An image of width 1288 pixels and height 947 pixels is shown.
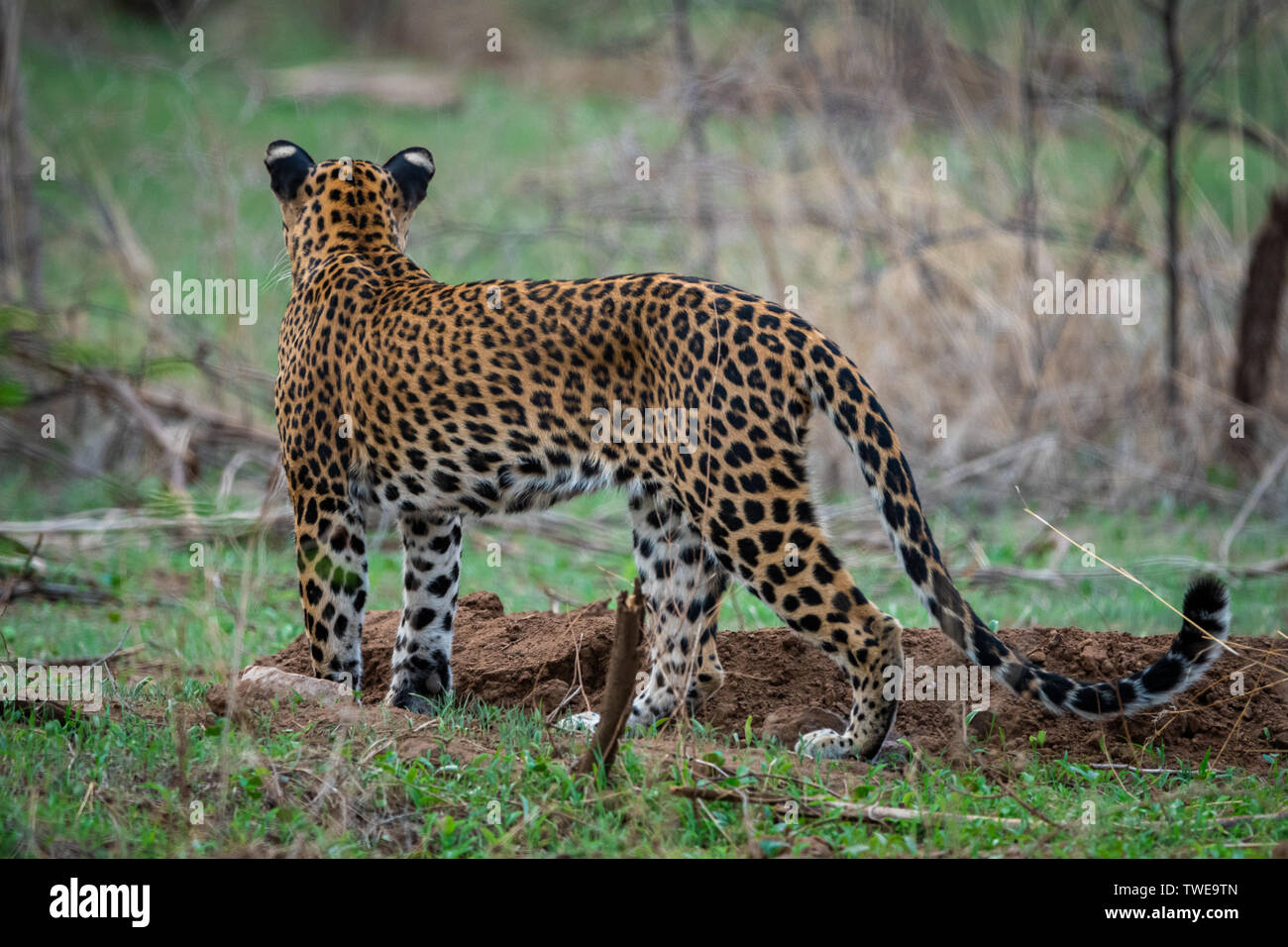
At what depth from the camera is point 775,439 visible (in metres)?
5.13

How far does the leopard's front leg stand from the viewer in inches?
247

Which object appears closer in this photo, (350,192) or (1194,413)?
(350,192)

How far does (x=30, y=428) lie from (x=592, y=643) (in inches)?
321

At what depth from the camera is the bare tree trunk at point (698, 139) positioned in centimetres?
1321

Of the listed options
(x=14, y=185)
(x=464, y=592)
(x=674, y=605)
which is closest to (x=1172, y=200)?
(x=464, y=592)

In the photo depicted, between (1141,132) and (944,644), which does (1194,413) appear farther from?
(944,644)

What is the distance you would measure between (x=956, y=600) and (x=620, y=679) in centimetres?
144

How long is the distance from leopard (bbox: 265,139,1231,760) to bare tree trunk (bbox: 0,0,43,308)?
6927 mm

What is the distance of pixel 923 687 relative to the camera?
6.00 m

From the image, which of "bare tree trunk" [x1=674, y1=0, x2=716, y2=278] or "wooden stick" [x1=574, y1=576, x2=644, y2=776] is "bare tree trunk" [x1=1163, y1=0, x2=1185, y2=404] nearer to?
"bare tree trunk" [x1=674, y1=0, x2=716, y2=278]

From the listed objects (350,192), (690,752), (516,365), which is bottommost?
(690,752)

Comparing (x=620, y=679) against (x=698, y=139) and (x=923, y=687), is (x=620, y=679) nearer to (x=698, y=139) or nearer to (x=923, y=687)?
(x=923, y=687)

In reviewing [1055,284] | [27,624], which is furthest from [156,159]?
[1055,284]

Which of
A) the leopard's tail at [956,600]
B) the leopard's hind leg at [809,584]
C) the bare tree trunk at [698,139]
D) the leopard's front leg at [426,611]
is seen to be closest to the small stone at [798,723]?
the leopard's hind leg at [809,584]
